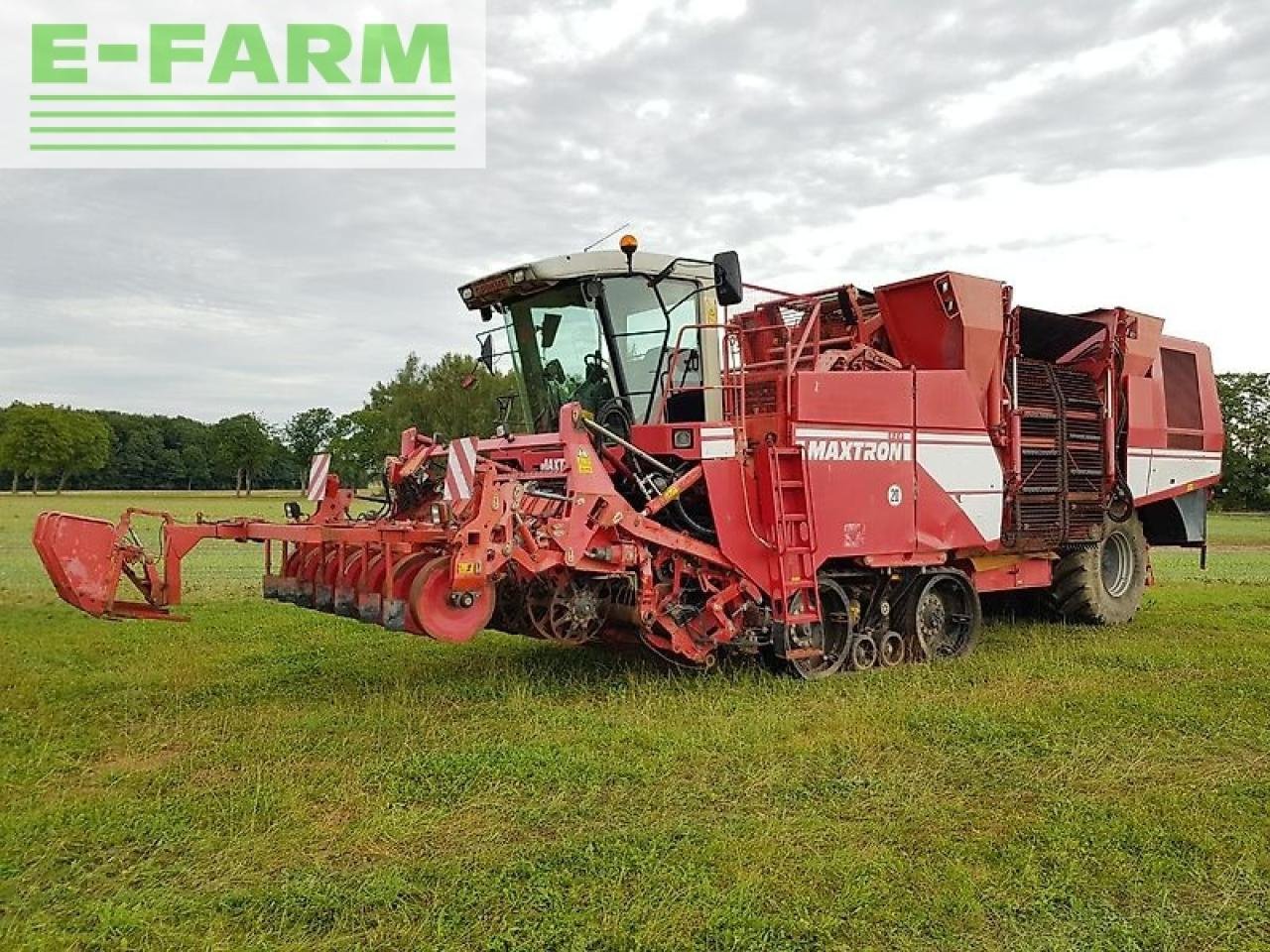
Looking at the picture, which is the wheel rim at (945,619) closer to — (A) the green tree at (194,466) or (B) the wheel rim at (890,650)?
(B) the wheel rim at (890,650)

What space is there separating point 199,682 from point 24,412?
71624 millimetres

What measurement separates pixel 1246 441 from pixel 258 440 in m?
61.7

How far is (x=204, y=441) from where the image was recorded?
85062 millimetres

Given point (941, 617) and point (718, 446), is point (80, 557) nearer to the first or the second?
point (718, 446)

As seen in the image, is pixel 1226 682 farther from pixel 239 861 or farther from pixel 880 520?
pixel 239 861

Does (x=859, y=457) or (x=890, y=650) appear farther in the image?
(x=890, y=650)

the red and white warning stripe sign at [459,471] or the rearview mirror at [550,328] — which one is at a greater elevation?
the rearview mirror at [550,328]

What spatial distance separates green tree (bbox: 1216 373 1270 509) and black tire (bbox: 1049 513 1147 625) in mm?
49318

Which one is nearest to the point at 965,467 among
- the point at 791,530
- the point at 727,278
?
the point at 791,530

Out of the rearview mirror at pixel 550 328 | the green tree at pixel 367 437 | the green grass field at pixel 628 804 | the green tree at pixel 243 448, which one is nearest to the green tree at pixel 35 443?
the green tree at pixel 243 448

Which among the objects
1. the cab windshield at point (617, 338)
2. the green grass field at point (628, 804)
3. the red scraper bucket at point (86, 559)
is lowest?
the green grass field at point (628, 804)

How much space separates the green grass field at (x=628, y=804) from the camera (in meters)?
3.39

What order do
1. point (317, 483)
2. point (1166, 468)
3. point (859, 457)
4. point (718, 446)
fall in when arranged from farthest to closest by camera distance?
point (1166, 468) < point (317, 483) < point (859, 457) < point (718, 446)

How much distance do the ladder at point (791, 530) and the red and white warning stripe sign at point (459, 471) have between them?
1972 mm
